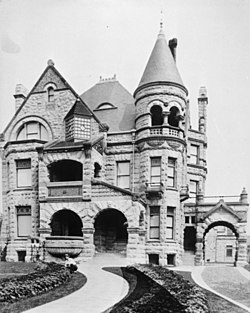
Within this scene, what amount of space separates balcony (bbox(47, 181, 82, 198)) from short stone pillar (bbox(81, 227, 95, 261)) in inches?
73.1

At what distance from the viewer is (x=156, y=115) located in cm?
2148

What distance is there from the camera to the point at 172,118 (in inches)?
833

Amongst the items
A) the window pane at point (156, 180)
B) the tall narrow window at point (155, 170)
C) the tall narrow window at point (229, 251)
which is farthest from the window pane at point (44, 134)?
the tall narrow window at point (229, 251)

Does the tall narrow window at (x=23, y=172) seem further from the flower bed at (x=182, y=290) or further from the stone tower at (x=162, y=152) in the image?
the flower bed at (x=182, y=290)

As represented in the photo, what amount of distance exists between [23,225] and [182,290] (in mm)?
13071

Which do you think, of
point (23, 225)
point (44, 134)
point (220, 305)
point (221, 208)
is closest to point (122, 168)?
point (44, 134)

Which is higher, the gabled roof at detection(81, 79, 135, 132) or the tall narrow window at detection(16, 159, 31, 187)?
the gabled roof at detection(81, 79, 135, 132)

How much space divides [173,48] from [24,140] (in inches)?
396

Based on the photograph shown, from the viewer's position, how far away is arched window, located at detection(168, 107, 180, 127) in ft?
67.0

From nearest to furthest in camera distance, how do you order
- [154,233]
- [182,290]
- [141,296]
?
[141,296] → [182,290] → [154,233]

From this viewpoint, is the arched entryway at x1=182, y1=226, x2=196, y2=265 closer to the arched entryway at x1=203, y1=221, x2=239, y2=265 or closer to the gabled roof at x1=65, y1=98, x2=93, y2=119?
the arched entryway at x1=203, y1=221, x2=239, y2=265

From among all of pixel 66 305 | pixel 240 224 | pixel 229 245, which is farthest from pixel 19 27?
pixel 229 245

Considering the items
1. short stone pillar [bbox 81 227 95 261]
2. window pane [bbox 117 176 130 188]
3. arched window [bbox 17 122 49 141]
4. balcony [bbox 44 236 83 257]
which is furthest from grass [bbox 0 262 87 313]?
arched window [bbox 17 122 49 141]

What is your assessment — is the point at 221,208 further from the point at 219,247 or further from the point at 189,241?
the point at 219,247
